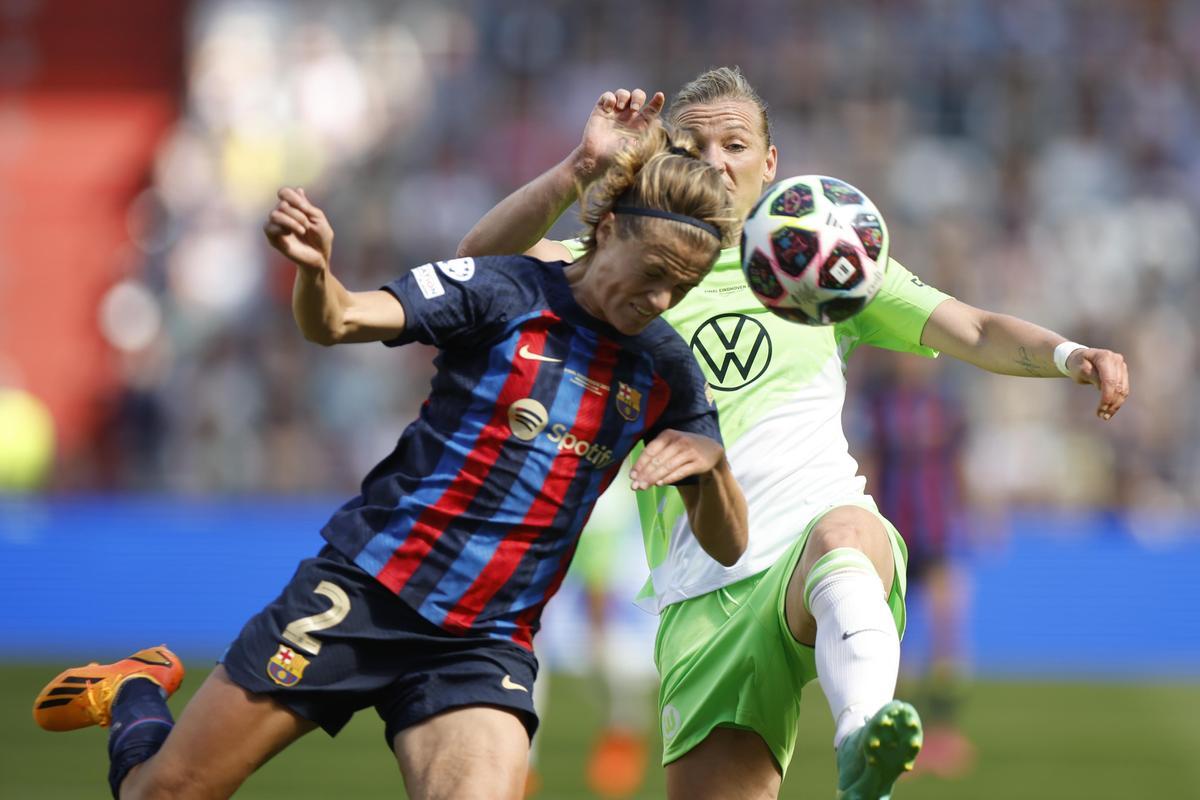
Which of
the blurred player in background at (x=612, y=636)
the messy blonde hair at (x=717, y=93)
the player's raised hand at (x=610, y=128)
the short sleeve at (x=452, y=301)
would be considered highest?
the messy blonde hair at (x=717, y=93)

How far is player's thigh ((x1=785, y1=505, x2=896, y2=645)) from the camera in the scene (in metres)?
4.45

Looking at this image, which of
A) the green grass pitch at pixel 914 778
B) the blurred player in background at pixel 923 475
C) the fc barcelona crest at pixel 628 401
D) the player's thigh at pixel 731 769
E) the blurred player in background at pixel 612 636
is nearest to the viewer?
the fc barcelona crest at pixel 628 401

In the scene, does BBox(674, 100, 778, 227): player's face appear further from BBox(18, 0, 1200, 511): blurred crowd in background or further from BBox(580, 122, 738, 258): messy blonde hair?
BBox(18, 0, 1200, 511): blurred crowd in background

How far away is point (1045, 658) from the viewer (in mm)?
13969

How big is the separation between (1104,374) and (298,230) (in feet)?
6.98

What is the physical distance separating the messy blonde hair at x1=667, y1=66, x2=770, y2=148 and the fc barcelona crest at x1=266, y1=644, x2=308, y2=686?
1.96 m

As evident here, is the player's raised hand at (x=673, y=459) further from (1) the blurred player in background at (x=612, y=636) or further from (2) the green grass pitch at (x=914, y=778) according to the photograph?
(1) the blurred player in background at (x=612, y=636)

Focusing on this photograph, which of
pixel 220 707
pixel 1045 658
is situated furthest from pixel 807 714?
pixel 220 707

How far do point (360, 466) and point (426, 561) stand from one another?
36.7 feet

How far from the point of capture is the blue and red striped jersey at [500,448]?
170 inches

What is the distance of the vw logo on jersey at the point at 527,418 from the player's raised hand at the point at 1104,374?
4.69 feet

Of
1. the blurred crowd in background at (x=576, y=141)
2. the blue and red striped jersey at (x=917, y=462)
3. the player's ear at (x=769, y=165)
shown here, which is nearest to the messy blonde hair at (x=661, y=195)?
the player's ear at (x=769, y=165)

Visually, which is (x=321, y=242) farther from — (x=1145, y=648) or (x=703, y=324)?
(x=1145, y=648)

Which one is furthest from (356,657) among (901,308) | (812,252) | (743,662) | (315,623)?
(901,308)
